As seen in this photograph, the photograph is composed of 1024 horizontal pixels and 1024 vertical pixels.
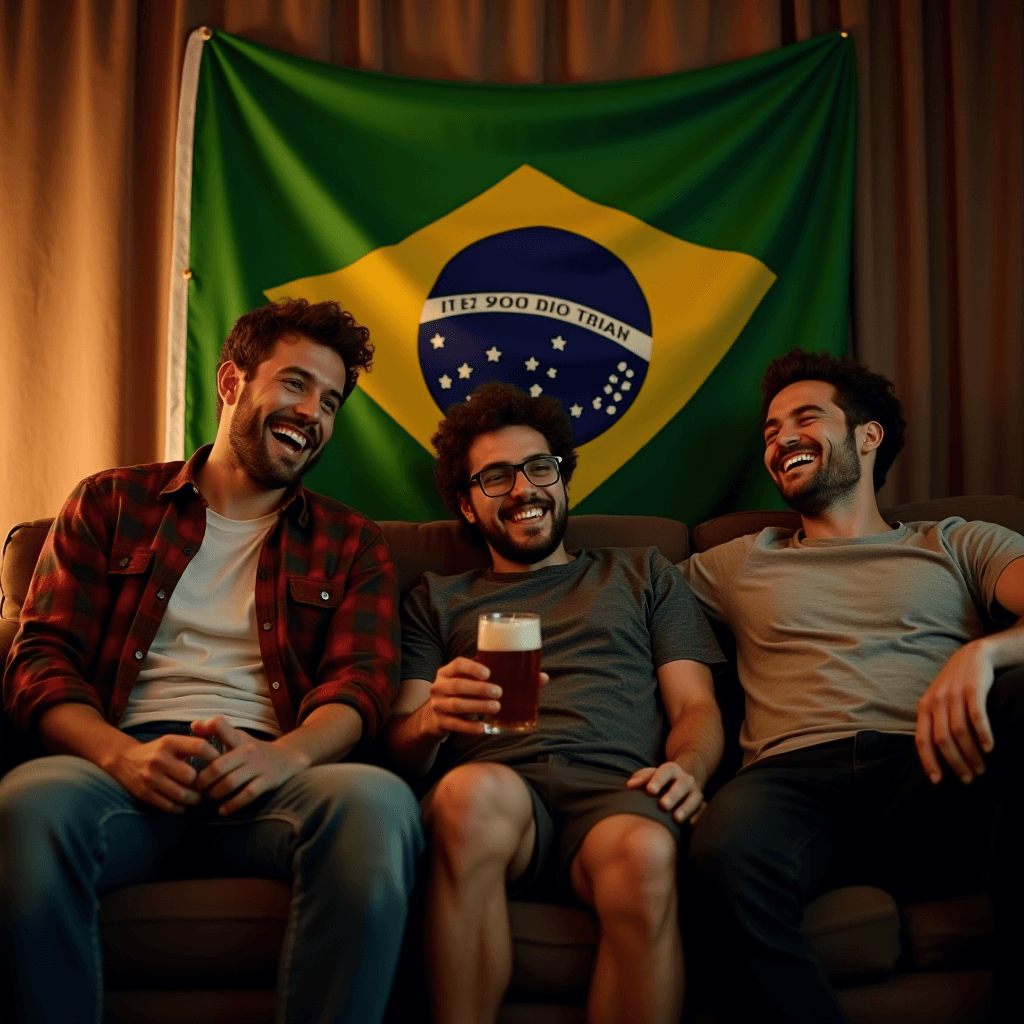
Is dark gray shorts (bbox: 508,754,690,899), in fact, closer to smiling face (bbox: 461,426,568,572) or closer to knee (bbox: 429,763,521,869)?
knee (bbox: 429,763,521,869)

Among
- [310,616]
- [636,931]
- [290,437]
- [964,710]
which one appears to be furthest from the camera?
[290,437]

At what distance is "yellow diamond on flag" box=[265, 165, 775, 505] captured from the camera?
99.4 inches

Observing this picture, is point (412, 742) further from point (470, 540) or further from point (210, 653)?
point (470, 540)

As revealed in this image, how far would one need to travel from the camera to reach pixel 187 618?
5.70ft

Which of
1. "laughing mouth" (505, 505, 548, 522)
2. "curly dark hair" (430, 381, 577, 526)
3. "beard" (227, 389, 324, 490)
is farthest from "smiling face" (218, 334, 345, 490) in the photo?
"laughing mouth" (505, 505, 548, 522)

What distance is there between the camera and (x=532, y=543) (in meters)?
1.96

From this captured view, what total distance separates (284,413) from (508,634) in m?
0.81

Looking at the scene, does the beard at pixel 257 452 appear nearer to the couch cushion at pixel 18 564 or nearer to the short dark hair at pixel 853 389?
the couch cushion at pixel 18 564

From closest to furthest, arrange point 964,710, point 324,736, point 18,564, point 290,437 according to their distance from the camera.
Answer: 1. point 964,710
2. point 324,736
3. point 290,437
4. point 18,564

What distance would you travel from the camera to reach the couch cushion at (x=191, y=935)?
1360mm

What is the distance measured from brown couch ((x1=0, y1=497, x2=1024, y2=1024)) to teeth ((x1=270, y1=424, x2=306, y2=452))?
871 millimetres

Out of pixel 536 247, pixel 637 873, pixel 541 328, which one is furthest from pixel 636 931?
pixel 536 247

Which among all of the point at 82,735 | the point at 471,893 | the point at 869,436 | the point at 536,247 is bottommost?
the point at 471,893

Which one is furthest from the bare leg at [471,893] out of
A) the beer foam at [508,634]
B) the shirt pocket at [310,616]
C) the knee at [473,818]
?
the shirt pocket at [310,616]
